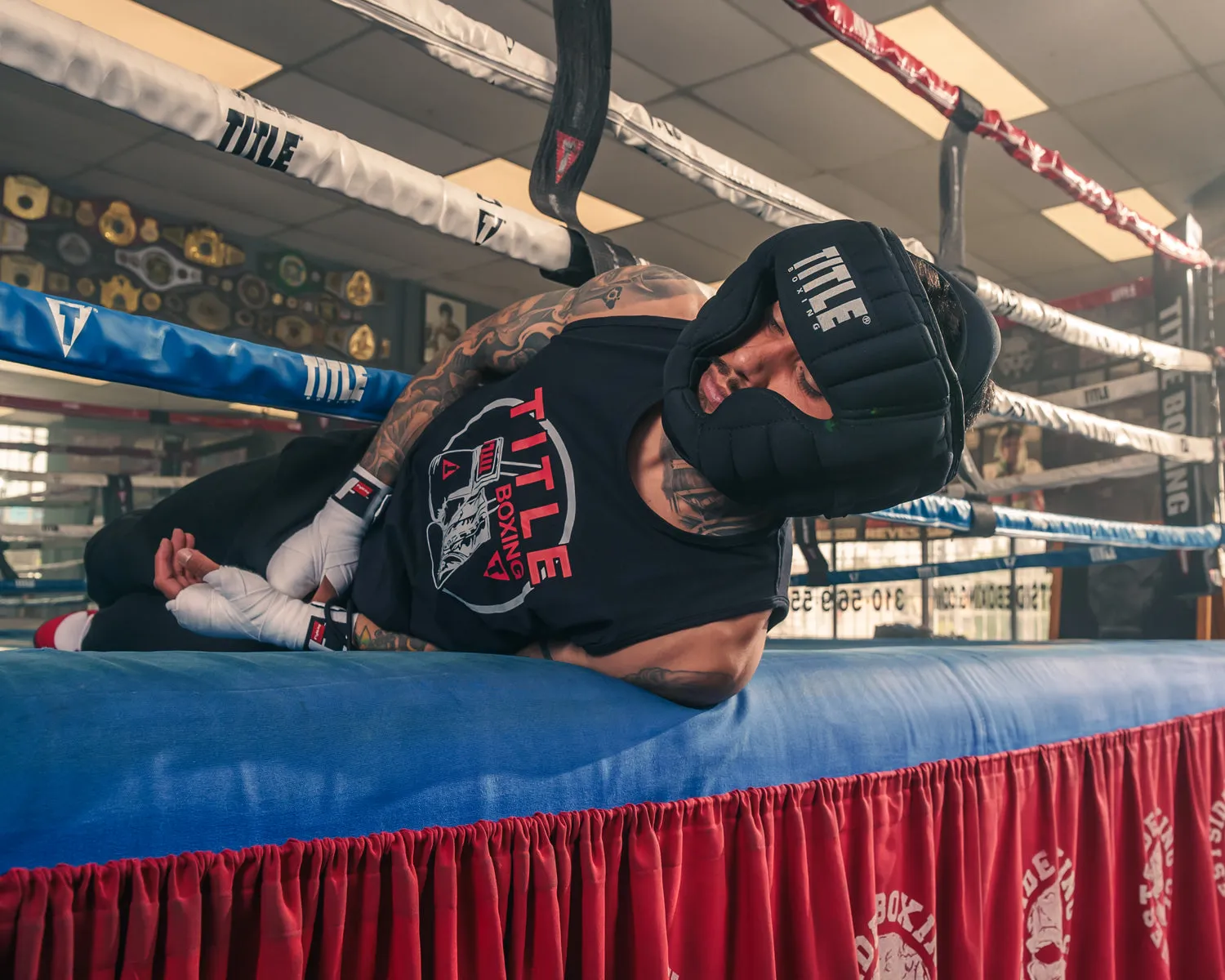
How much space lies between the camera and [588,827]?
720 millimetres

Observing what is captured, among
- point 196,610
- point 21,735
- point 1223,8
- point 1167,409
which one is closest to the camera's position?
point 21,735

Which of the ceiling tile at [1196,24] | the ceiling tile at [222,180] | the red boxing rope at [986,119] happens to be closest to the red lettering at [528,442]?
the red boxing rope at [986,119]

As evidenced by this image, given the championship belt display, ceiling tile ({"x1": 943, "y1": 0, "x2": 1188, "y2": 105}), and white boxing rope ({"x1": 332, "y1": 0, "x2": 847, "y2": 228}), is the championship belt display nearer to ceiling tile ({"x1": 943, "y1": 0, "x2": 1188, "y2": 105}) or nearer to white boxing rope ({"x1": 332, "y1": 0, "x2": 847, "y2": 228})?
ceiling tile ({"x1": 943, "y1": 0, "x2": 1188, "y2": 105})

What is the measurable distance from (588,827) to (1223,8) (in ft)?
14.5

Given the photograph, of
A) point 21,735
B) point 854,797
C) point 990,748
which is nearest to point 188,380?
point 21,735

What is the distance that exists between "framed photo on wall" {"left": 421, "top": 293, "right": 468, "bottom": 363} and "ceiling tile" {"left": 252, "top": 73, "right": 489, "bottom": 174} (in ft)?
5.67

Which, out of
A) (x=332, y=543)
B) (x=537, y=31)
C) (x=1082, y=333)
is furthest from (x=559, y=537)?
(x=537, y=31)

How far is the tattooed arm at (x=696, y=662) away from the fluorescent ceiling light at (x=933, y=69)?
3457mm

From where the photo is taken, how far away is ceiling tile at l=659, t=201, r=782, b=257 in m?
5.47

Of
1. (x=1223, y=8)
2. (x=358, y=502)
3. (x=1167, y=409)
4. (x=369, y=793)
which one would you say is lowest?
(x=369, y=793)

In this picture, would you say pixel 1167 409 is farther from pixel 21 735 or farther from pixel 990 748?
pixel 21 735

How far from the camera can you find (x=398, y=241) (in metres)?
5.99

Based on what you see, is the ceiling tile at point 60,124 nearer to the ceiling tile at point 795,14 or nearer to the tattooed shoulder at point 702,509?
the ceiling tile at point 795,14

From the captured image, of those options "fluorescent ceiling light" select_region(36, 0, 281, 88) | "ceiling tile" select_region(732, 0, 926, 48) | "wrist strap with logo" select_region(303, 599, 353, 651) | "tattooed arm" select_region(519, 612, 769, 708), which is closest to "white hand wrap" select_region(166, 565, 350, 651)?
"wrist strap with logo" select_region(303, 599, 353, 651)
